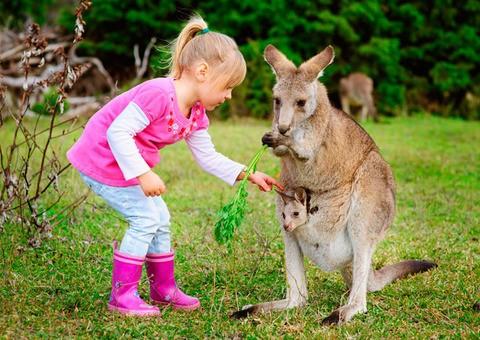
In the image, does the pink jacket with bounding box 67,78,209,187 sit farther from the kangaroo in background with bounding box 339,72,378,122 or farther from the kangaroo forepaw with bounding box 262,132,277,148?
the kangaroo in background with bounding box 339,72,378,122

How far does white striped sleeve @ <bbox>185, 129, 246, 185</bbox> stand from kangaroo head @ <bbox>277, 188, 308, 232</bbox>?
0.26 m

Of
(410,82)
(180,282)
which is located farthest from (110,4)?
(180,282)

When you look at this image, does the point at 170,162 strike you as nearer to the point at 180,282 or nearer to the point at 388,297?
the point at 180,282

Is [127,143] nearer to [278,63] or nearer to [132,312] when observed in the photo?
[132,312]

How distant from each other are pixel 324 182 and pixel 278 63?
0.63 meters

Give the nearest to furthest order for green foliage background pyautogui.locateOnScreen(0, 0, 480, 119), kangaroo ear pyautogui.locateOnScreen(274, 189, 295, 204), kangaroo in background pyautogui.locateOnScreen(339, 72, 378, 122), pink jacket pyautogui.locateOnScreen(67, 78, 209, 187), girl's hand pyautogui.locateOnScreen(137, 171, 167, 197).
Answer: girl's hand pyautogui.locateOnScreen(137, 171, 167, 197)
pink jacket pyautogui.locateOnScreen(67, 78, 209, 187)
kangaroo ear pyautogui.locateOnScreen(274, 189, 295, 204)
kangaroo in background pyautogui.locateOnScreen(339, 72, 378, 122)
green foliage background pyautogui.locateOnScreen(0, 0, 480, 119)

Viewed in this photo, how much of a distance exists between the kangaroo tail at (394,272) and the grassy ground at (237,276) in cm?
5

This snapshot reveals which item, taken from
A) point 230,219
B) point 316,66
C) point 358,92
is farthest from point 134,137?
point 358,92

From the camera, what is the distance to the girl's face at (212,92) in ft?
10.8

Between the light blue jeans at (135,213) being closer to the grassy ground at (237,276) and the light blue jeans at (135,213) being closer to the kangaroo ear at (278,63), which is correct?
the grassy ground at (237,276)

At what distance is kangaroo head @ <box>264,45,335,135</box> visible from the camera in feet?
11.0

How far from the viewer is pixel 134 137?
333 centimetres

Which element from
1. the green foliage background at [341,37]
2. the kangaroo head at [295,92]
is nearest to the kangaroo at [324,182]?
the kangaroo head at [295,92]

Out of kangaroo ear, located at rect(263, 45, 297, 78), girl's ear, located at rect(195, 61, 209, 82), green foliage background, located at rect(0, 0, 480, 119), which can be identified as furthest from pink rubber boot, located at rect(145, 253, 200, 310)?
green foliage background, located at rect(0, 0, 480, 119)
